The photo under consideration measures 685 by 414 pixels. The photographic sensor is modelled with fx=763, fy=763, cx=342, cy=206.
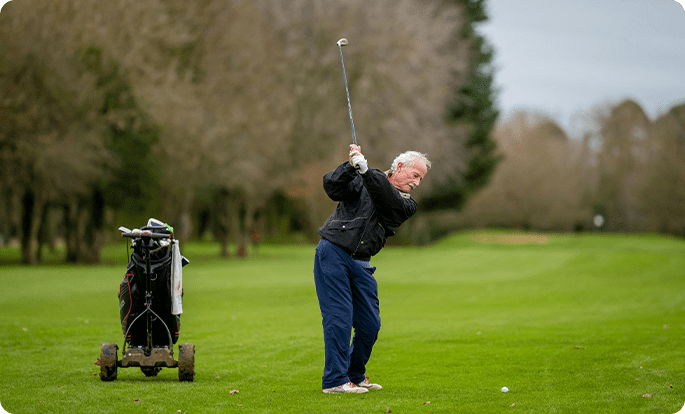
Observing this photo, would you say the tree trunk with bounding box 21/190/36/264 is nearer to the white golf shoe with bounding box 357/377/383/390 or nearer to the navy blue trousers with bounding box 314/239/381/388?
the white golf shoe with bounding box 357/377/383/390

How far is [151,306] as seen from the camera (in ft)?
22.1

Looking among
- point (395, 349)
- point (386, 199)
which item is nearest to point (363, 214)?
point (386, 199)

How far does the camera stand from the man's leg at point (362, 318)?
6406 millimetres

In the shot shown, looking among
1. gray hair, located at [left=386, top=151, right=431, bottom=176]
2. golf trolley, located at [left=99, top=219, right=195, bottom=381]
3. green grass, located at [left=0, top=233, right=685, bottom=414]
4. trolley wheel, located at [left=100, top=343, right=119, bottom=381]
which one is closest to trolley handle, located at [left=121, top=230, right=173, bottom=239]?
golf trolley, located at [left=99, top=219, right=195, bottom=381]

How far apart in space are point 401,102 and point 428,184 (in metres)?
5.96

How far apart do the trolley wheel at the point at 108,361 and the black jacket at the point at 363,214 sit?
2.17 metres

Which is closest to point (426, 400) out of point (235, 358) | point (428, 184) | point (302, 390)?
point (302, 390)

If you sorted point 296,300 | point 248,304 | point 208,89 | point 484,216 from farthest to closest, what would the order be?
point 484,216 < point 208,89 < point 296,300 < point 248,304

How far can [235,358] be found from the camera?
8812 mm

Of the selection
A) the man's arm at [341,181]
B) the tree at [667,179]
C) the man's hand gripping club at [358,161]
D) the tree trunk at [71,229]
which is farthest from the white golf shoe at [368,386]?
the tree at [667,179]

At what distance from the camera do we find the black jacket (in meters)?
6.07

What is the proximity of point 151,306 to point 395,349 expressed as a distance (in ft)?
12.6

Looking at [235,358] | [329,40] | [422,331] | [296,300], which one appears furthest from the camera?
[329,40]

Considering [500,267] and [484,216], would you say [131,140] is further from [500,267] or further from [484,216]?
[484,216]
